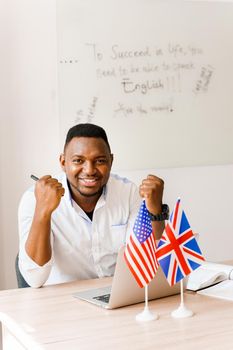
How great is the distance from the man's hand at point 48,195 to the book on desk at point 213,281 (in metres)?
0.56

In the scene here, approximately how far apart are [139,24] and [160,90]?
1.44ft

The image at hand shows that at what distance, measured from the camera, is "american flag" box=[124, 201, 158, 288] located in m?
1.80

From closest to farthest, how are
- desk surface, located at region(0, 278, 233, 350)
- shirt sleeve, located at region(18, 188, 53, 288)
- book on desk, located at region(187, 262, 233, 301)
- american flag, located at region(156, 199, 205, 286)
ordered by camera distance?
desk surface, located at region(0, 278, 233, 350), american flag, located at region(156, 199, 205, 286), book on desk, located at region(187, 262, 233, 301), shirt sleeve, located at region(18, 188, 53, 288)

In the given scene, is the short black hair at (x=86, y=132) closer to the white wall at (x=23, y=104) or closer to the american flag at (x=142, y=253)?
the american flag at (x=142, y=253)

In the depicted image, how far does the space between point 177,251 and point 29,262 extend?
0.62 m

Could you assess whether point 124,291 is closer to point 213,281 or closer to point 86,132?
point 213,281

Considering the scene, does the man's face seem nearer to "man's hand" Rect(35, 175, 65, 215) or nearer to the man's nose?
the man's nose

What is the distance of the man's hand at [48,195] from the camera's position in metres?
2.22

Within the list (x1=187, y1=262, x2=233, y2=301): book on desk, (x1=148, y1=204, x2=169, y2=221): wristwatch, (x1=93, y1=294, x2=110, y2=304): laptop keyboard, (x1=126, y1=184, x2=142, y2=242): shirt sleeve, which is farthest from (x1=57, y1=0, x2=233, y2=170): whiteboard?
(x1=93, y1=294, x2=110, y2=304): laptop keyboard

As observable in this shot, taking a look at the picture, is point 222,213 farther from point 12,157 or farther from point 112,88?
point 12,157

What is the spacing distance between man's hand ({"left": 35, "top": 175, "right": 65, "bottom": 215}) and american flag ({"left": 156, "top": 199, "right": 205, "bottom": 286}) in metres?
0.51

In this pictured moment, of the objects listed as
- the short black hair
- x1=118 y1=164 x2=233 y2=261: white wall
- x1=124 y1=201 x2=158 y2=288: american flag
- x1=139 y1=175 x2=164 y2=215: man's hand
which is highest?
the short black hair

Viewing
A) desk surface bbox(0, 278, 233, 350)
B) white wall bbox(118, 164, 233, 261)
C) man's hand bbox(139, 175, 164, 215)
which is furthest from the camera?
white wall bbox(118, 164, 233, 261)

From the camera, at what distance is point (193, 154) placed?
162 inches
